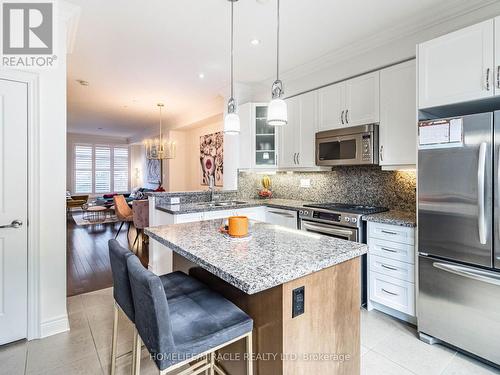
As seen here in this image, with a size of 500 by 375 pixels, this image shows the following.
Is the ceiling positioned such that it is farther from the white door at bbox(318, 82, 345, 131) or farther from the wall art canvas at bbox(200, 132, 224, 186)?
the wall art canvas at bbox(200, 132, 224, 186)

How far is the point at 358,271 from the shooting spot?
1454mm

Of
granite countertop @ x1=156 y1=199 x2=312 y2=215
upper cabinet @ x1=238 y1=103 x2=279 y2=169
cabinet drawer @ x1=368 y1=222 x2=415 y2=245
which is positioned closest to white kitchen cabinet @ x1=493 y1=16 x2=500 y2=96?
cabinet drawer @ x1=368 y1=222 x2=415 y2=245

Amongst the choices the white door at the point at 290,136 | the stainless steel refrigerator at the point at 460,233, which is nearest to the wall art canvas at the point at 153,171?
the white door at the point at 290,136

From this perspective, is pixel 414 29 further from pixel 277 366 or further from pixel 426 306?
pixel 277 366

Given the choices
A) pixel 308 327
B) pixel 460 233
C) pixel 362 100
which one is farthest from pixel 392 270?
pixel 362 100

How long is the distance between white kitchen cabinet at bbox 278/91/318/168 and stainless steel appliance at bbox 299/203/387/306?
0.71 meters

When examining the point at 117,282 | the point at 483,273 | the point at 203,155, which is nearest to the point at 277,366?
the point at 117,282

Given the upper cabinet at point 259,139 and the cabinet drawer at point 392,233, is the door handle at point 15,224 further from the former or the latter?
the cabinet drawer at point 392,233

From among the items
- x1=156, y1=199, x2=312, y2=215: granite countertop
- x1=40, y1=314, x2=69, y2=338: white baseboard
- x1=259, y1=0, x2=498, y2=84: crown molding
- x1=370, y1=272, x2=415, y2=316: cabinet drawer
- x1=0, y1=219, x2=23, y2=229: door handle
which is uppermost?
x1=259, y1=0, x2=498, y2=84: crown molding

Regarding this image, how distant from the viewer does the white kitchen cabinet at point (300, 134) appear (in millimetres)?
3447

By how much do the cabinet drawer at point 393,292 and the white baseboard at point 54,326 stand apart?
8.83 feet

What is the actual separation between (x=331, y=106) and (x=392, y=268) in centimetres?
185

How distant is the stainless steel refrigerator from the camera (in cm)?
178

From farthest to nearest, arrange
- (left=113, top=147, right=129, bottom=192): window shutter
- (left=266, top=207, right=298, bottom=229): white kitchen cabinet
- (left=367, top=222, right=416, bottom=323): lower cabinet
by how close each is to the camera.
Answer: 1. (left=113, top=147, right=129, bottom=192): window shutter
2. (left=266, top=207, right=298, bottom=229): white kitchen cabinet
3. (left=367, top=222, right=416, bottom=323): lower cabinet
